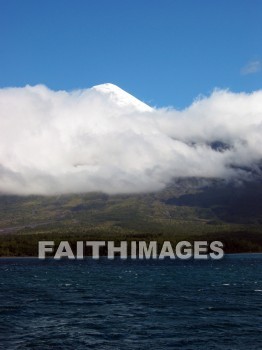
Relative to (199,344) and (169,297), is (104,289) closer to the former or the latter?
(169,297)

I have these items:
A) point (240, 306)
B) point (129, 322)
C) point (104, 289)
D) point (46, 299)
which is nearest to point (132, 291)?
point (104, 289)

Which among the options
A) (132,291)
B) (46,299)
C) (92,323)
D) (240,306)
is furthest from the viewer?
(132,291)

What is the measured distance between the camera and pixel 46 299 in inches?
3703

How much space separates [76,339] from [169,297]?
41.3 meters

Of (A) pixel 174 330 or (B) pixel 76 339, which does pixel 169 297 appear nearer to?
(A) pixel 174 330

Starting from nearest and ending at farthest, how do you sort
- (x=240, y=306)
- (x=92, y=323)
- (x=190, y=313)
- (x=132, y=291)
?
(x=92, y=323) → (x=190, y=313) → (x=240, y=306) → (x=132, y=291)

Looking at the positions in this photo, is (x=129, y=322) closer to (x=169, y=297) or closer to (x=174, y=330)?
(x=174, y=330)

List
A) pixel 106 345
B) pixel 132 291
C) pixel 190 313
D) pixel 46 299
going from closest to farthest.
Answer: pixel 106 345 → pixel 190 313 → pixel 46 299 → pixel 132 291

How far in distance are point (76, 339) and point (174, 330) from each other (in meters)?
12.3

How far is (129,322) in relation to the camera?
67625 millimetres

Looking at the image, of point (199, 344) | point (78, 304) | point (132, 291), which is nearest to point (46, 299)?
point (78, 304)

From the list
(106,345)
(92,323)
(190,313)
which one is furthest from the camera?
(190,313)

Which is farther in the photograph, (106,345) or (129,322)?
(129,322)

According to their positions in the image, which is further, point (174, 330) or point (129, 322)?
point (129, 322)
